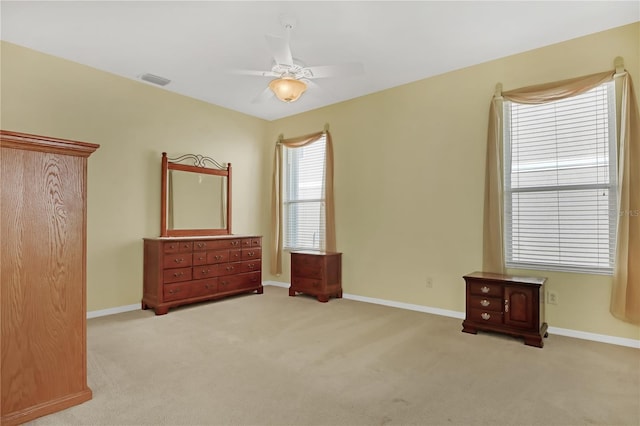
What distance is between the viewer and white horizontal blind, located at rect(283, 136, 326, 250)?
547 centimetres

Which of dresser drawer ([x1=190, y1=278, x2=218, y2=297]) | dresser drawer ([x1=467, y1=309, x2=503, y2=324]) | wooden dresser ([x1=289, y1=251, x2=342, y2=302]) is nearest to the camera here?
dresser drawer ([x1=467, y1=309, x2=503, y2=324])

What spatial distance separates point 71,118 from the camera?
3.92 m

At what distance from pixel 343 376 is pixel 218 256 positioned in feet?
9.17

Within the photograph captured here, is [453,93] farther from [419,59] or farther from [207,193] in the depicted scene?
[207,193]

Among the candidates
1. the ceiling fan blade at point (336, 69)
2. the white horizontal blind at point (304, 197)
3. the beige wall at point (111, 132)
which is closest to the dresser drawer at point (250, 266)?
the white horizontal blind at point (304, 197)

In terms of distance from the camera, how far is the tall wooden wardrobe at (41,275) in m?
1.87

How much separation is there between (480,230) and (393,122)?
1742 mm

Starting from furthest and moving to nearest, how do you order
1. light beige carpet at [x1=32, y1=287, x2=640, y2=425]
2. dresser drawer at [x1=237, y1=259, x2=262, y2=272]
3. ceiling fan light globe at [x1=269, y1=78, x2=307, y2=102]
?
dresser drawer at [x1=237, y1=259, x2=262, y2=272] < ceiling fan light globe at [x1=269, y1=78, x2=307, y2=102] < light beige carpet at [x1=32, y1=287, x2=640, y2=425]

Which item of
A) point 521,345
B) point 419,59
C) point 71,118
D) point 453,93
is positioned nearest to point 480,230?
point 521,345

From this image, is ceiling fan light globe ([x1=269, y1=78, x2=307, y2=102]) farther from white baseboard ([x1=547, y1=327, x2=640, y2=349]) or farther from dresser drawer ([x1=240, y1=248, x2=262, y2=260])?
white baseboard ([x1=547, y1=327, x2=640, y2=349])

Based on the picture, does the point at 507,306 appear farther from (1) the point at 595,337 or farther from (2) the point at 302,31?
(2) the point at 302,31

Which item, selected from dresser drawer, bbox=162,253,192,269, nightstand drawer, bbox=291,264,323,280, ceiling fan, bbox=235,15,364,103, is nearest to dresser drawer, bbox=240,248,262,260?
nightstand drawer, bbox=291,264,323,280

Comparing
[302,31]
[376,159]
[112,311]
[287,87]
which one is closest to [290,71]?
[287,87]

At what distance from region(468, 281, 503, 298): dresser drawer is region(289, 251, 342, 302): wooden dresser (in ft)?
6.24
